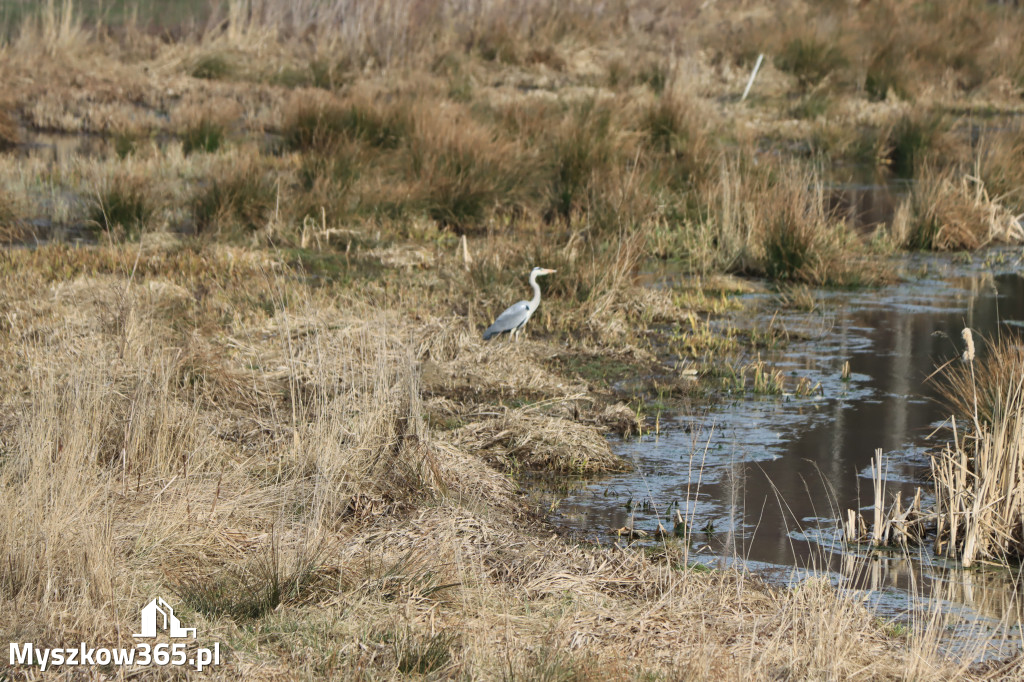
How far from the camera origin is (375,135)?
13.0m

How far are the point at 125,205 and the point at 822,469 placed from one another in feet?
22.0

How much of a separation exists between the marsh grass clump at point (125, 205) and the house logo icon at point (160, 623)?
7020 mm

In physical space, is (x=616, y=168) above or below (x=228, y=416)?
above

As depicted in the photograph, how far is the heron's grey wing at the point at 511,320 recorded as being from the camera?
24.4 feet

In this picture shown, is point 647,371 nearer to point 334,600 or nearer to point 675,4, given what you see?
point 334,600

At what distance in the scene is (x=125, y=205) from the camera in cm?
1034

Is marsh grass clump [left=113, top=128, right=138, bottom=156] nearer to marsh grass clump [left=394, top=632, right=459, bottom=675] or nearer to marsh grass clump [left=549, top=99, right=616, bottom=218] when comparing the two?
marsh grass clump [left=549, top=99, right=616, bottom=218]

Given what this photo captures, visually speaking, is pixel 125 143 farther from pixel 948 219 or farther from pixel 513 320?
pixel 948 219

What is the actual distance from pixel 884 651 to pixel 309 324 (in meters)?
4.22

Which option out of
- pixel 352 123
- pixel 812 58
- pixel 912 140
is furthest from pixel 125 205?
pixel 812 58

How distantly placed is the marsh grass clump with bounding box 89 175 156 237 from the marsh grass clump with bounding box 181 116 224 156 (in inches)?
135

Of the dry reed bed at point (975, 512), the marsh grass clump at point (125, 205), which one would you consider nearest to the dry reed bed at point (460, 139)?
the marsh grass clump at point (125, 205)

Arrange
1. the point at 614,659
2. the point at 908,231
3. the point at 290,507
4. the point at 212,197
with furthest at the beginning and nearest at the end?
the point at 908,231 < the point at 212,197 < the point at 290,507 < the point at 614,659

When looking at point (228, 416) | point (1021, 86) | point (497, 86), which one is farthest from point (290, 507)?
point (1021, 86)
